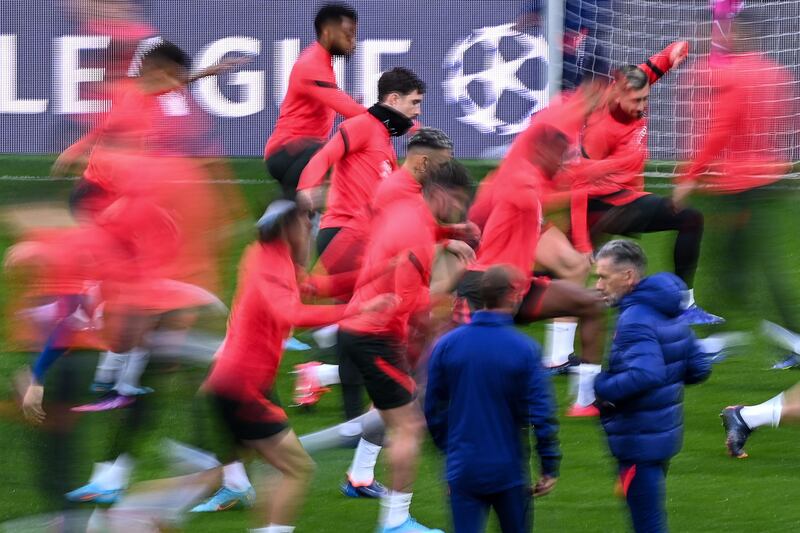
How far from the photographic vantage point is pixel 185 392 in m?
9.06

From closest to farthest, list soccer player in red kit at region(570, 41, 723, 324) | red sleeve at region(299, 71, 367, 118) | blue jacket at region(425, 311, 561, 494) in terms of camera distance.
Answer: blue jacket at region(425, 311, 561, 494)
soccer player in red kit at region(570, 41, 723, 324)
red sleeve at region(299, 71, 367, 118)

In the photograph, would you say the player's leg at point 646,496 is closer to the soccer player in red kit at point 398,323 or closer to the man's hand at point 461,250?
the soccer player in red kit at point 398,323

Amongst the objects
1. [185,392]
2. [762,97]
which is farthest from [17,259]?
[762,97]

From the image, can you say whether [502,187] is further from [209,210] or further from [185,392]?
[185,392]

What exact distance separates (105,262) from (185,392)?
116 inches

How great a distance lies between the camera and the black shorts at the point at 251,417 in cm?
627

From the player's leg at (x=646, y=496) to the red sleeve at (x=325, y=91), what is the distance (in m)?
4.62

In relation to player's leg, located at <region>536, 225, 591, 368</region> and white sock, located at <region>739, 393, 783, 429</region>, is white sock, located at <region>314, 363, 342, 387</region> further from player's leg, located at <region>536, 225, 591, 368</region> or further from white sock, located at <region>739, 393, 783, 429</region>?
white sock, located at <region>739, 393, 783, 429</region>

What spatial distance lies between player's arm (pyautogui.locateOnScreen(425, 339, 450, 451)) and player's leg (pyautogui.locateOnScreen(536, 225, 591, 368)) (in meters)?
3.35

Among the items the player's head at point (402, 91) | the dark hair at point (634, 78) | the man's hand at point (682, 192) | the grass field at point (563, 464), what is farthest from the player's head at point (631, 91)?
the player's head at point (402, 91)

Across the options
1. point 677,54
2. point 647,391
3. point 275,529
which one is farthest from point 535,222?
point 677,54

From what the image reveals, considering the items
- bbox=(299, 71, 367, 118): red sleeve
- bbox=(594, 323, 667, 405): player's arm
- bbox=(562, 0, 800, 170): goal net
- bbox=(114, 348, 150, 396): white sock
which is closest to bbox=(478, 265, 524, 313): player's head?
bbox=(594, 323, 667, 405): player's arm

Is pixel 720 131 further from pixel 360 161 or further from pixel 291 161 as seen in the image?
pixel 291 161

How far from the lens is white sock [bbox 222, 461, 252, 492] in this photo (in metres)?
7.17
